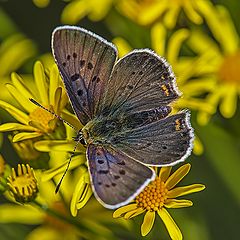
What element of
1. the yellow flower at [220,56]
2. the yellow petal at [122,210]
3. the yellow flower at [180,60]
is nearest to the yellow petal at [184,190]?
the yellow petal at [122,210]

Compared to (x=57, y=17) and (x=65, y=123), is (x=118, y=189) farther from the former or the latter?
(x=57, y=17)

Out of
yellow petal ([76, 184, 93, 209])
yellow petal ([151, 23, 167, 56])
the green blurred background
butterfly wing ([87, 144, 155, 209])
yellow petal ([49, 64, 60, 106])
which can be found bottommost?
the green blurred background

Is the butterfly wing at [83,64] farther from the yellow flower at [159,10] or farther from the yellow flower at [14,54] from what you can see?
the yellow flower at [14,54]

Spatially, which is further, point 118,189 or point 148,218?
point 148,218

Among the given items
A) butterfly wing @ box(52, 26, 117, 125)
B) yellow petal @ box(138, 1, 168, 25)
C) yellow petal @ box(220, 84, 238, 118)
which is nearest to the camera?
butterfly wing @ box(52, 26, 117, 125)

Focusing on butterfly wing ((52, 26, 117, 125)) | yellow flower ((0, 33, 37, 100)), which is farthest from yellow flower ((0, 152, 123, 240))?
yellow flower ((0, 33, 37, 100))

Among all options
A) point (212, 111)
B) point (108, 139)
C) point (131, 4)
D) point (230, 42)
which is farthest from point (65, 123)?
point (230, 42)

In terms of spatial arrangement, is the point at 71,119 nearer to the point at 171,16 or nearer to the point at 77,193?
the point at 77,193

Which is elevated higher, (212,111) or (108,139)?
(108,139)

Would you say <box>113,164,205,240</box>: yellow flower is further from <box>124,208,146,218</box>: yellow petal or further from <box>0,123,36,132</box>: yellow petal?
<box>0,123,36,132</box>: yellow petal
